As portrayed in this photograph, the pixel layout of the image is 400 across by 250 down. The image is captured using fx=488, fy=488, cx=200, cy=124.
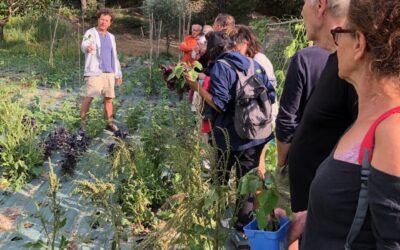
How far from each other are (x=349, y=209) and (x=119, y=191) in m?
2.88

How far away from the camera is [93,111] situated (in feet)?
20.6

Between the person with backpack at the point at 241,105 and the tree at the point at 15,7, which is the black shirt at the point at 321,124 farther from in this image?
the tree at the point at 15,7

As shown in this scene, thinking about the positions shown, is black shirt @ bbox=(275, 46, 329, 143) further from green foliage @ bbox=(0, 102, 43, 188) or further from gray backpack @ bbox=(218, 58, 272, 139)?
green foliage @ bbox=(0, 102, 43, 188)

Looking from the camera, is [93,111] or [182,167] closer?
[182,167]

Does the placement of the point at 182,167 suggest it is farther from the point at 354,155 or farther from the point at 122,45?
the point at 122,45

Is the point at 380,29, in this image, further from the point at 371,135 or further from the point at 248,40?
the point at 248,40

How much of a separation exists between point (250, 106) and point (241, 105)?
0.20ft

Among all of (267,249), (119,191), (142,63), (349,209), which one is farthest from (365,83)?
(142,63)

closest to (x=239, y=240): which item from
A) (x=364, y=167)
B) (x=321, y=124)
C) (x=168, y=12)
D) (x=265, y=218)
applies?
(x=265, y=218)

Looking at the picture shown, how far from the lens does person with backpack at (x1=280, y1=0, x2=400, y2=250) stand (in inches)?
39.8

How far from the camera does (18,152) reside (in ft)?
14.7

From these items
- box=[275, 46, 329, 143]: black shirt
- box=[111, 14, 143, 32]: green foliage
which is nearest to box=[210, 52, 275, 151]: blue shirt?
box=[275, 46, 329, 143]: black shirt

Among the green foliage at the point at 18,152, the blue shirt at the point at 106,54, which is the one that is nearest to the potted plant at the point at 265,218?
the green foliage at the point at 18,152

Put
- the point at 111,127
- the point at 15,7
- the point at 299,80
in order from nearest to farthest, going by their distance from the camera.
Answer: the point at 299,80, the point at 111,127, the point at 15,7
